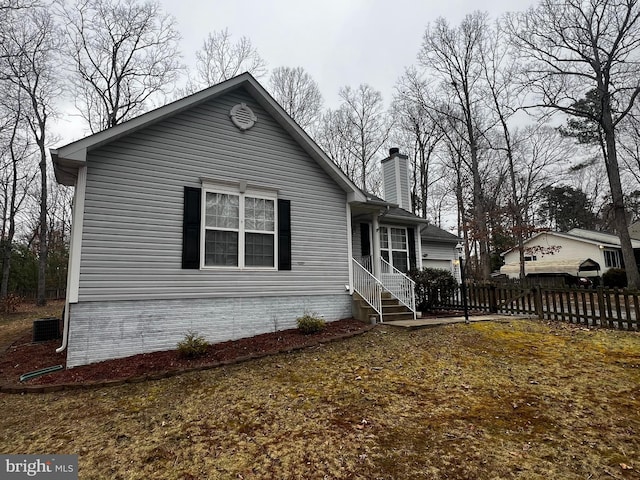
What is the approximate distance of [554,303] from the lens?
30.3 ft

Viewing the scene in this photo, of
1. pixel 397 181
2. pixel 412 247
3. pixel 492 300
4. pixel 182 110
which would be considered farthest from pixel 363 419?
pixel 397 181

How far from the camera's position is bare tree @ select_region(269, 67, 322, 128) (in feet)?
76.8

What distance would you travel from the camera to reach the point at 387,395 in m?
4.65

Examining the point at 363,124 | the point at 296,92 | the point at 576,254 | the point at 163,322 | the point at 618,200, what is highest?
the point at 296,92

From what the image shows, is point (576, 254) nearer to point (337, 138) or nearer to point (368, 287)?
point (337, 138)

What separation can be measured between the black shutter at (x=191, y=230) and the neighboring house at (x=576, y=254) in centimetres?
2522

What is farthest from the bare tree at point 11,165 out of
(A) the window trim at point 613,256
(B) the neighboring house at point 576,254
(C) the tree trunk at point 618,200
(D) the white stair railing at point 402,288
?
(A) the window trim at point 613,256

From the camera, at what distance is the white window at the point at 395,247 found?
12.0 m

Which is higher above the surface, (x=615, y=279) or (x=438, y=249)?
(x=438, y=249)

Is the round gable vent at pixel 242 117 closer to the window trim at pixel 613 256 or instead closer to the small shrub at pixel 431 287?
the small shrub at pixel 431 287

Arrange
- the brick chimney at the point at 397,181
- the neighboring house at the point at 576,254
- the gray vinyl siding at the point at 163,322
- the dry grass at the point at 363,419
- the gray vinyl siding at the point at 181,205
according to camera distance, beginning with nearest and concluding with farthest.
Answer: the dry grass at the point at 363,419 → the gray vinyl siding at the point at 163,322 → the gray vinyl siding at the point at 181,205 → the brick chimney at the point at 397,181 → the neighboring house at the point at 576,254

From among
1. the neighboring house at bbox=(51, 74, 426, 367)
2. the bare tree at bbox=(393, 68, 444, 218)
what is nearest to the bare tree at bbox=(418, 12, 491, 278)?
the bare tree at bbox=(393, 68, 444, 218)

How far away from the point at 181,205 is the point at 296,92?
19011 mm

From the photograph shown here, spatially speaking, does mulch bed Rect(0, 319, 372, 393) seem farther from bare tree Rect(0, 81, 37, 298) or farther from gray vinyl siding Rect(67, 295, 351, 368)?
bare tree Rect(0, 81, 37, 298)
